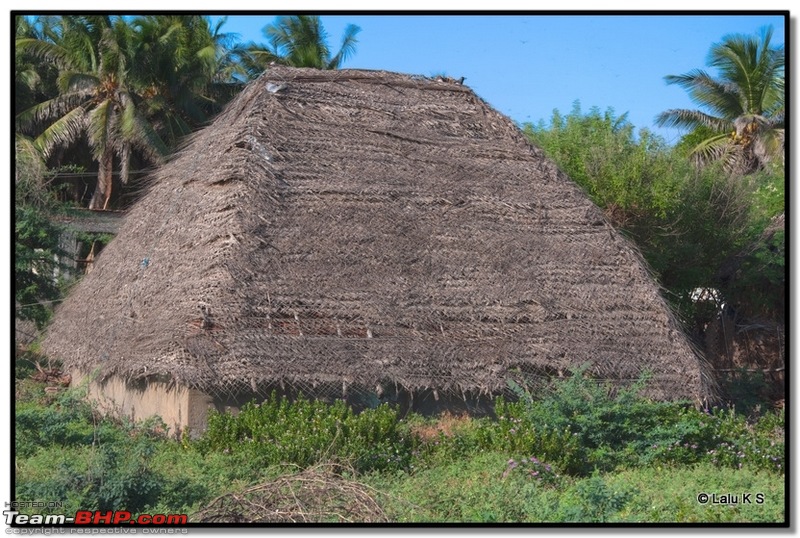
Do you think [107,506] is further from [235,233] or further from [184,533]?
[235,233]

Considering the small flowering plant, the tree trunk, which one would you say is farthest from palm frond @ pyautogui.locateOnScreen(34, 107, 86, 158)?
the small flowering plant

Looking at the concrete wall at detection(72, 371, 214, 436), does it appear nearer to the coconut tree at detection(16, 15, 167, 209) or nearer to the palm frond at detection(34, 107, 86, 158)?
the coconut tree at detection(16, 15, 167, 209)

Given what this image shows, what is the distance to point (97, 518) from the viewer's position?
6859 millimetres

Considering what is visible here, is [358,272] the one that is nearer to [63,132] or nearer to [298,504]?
[298,504]

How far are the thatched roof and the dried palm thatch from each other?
87.8 inches

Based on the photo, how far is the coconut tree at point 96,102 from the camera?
24078 millimetres

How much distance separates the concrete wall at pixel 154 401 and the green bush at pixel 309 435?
28 centimetres

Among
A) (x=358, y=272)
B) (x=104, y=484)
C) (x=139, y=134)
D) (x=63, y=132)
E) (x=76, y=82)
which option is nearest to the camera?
(x=104, y=484)

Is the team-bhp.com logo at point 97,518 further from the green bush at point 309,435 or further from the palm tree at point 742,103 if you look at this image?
the palm tree at point 742,103

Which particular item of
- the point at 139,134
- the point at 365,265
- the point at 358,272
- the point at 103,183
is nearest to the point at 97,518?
the point at 358,272

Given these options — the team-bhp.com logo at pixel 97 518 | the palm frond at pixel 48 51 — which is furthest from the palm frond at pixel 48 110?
the team-bhp.com logo at pixel 97 518

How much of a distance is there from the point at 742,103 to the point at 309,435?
1998 cm

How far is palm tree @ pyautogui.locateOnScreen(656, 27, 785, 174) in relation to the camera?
922 inches

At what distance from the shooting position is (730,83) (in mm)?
25188
